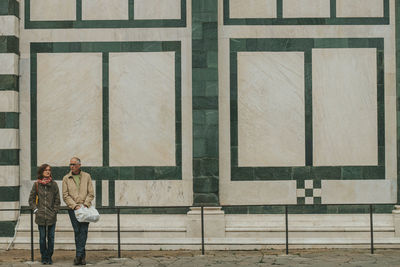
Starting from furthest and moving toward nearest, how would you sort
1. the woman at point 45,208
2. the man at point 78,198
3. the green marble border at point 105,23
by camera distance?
the green marble border at point 105,23
the woman at point 45,208
the man at point 78,198

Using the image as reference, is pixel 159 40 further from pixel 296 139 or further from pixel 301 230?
pixel 301 230

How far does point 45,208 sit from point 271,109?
17.3 ft

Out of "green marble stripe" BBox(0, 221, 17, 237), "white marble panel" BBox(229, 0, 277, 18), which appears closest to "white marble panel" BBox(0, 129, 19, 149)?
"green marble stripe" BBox(0, 221, 17, 237)

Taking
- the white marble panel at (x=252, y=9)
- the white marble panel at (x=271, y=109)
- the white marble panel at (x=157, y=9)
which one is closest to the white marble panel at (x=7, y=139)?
the white marble panel at (x=157, y=9)

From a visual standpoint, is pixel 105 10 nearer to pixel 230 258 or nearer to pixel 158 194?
pixel 158 194

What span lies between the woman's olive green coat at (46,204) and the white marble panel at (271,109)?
4202 mm

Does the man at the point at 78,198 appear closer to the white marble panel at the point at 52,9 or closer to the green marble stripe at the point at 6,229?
the green marble stripe at the point at 6,229

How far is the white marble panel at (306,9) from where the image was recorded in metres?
14.8

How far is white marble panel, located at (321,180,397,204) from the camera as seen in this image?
47.9 feet

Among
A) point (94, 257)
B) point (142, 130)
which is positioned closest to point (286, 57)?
point (142, 130)

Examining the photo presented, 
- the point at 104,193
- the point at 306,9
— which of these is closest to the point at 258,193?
the point at 104,193

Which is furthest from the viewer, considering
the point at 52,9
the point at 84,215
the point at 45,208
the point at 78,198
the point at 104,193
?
the point at 52,9

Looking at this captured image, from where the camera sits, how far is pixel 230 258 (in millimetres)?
12945

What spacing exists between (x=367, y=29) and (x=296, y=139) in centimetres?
281
